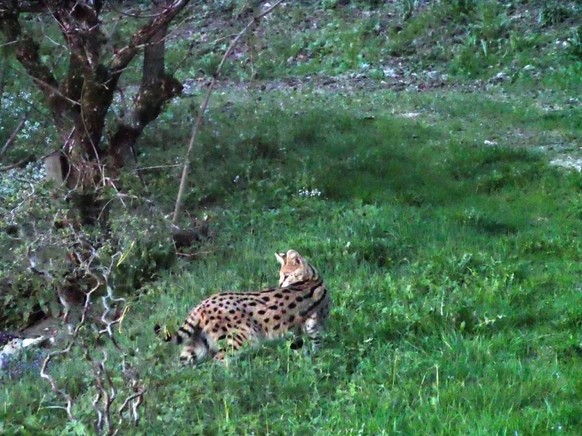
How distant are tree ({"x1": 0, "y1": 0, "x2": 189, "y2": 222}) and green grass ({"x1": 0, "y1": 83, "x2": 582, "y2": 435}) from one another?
908mm

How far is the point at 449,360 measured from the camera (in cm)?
677

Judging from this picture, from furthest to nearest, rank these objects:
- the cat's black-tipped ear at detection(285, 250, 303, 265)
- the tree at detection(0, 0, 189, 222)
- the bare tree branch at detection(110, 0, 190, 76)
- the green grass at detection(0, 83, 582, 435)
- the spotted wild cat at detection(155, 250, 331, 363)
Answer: the tree at detection(0, 0, 189, 222)
the bare tree branch at detection(110, 0, 190, 76)
the cat's black-tipped ear at detection(285, 250, 303, 265)
the spotted wild cat at detection(155, 250, 331, 363)
the green grass at detection(0, 83, 582, 435)

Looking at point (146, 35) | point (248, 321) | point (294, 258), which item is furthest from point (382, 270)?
point (146, 35)

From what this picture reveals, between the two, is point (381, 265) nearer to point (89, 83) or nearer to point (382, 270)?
point (382, 270)

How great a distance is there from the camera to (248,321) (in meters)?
7.23

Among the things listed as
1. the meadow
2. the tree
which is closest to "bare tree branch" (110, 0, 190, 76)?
the tree

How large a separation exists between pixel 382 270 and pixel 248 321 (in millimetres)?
2478

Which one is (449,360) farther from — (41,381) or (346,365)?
(41,381)

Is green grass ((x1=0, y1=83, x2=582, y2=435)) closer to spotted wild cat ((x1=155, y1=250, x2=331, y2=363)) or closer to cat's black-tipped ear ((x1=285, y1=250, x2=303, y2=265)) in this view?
spotted wild cat ((x1=155, y1=250, x2=331, y2=363))

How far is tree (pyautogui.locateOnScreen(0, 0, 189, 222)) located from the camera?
10.8 meters

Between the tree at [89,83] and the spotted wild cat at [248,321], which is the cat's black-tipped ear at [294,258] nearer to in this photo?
the spotted wild cat at [248,321]

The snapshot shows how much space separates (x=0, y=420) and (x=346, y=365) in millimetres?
2335

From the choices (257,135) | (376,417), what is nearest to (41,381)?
(376,417)

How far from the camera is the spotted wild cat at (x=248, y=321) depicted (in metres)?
7.19
